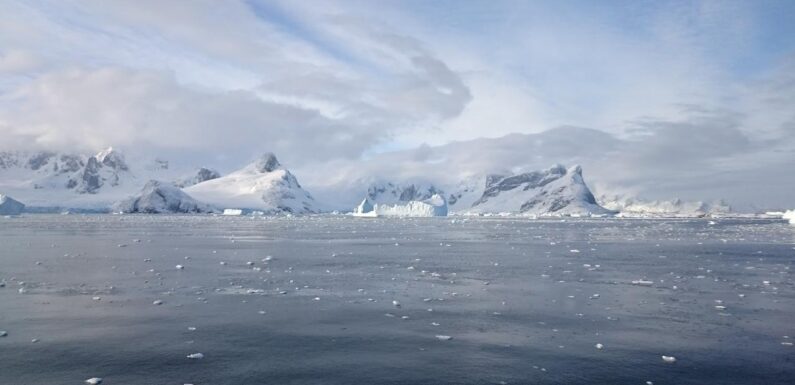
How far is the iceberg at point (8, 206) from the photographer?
144375mm

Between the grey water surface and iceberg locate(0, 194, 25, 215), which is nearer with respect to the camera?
the grey water surface

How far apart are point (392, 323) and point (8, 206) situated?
168 meters

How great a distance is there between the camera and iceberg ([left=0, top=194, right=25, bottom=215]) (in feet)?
474

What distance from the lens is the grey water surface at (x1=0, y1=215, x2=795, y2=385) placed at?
11633 millimetres

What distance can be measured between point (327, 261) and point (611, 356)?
71.8 ft

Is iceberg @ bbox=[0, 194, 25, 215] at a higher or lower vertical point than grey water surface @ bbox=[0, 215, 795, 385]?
higher

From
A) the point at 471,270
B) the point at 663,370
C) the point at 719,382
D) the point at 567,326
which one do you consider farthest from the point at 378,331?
the point at 471,270

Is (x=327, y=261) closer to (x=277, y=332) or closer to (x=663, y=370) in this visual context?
(x=277, y=332)

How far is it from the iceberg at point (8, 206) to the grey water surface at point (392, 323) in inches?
5486

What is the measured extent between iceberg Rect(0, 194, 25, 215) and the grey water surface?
139332mm

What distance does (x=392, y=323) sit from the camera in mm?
16047

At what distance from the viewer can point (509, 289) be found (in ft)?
73.3

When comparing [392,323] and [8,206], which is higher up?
[8,206]

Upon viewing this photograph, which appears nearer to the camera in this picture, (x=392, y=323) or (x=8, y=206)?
(x=392, y=323)
